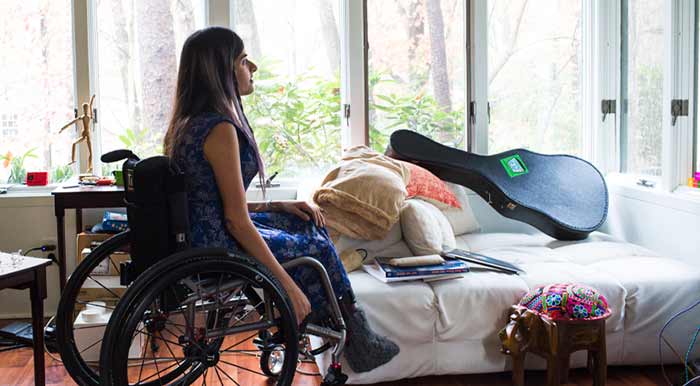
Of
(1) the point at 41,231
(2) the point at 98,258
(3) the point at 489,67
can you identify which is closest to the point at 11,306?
(1) the point at 41,231

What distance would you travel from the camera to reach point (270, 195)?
4.10m

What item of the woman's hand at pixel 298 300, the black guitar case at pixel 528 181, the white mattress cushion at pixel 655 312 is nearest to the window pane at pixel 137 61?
A: the black guitar case at pixel 528 181

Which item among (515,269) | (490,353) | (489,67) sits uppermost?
(489,67)

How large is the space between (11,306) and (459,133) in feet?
7.93

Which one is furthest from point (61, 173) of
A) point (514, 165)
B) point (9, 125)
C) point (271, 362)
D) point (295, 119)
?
point (514, 165)

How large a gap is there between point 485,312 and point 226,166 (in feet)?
3.99

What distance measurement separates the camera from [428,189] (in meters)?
3.74

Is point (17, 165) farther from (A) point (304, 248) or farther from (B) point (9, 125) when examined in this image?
(A) point (304, 248)

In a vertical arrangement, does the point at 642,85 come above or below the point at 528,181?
above

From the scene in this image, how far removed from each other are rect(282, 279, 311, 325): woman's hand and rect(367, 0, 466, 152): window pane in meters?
2.04

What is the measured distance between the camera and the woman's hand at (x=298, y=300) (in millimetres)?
2270

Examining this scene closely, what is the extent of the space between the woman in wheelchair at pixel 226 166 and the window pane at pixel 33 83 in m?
1.95

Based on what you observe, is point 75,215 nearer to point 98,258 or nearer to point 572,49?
point 98,258

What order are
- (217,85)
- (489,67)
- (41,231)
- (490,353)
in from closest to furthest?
(217,85), (490,353), (41,231), (489,67)
